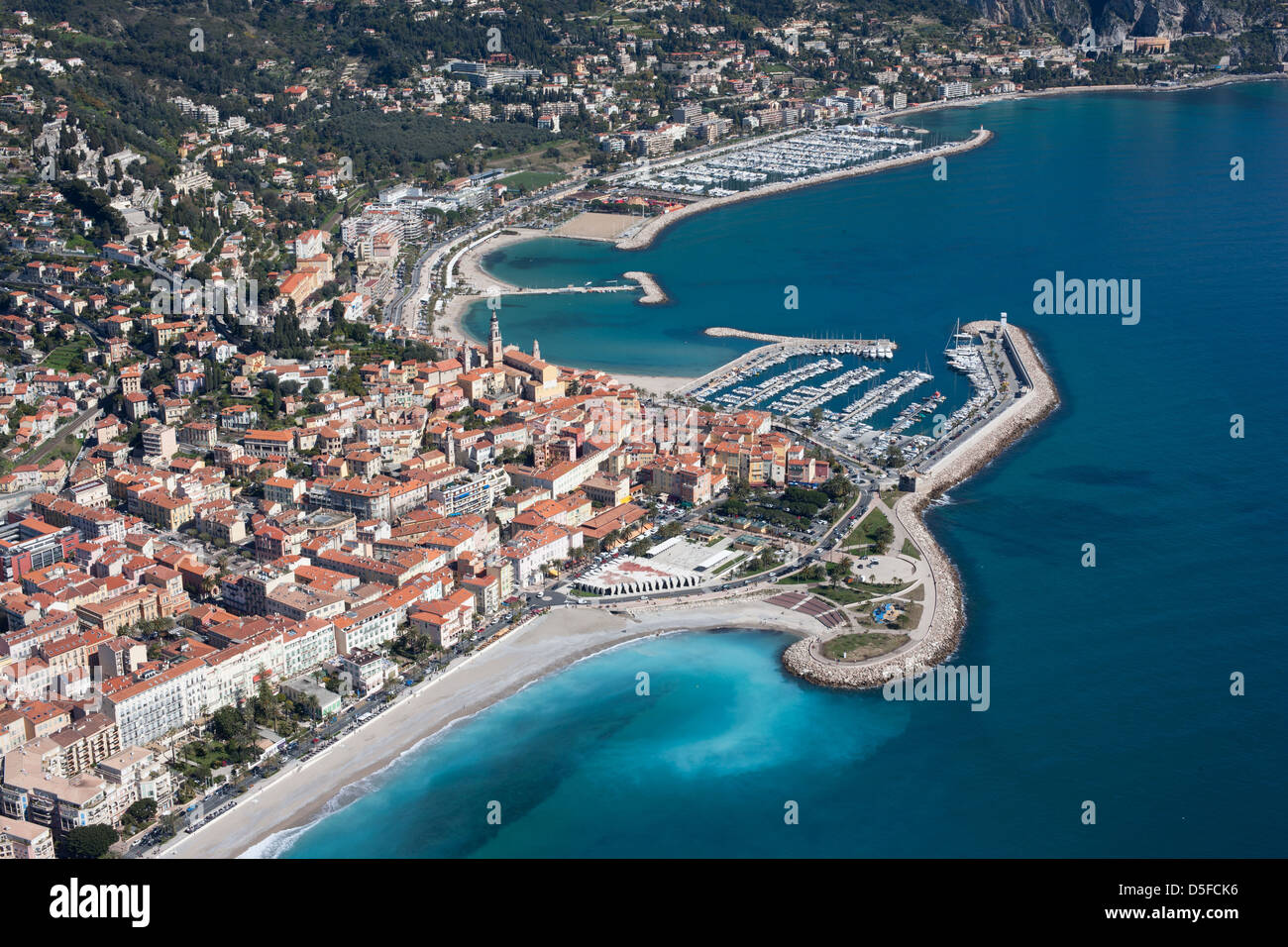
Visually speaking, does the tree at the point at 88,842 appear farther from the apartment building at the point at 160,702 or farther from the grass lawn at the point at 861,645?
the grass lawn at the point at 861,645

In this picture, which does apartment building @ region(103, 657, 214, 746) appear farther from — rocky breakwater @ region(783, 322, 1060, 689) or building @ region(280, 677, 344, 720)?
rocky breakwater @ region(783, 322, 1060, 689)

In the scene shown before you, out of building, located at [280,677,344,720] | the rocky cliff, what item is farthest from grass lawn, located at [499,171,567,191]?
the rocky cliff

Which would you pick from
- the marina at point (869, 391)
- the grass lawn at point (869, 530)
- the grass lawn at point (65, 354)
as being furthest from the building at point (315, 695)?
the grass lawn at point (65, 354)

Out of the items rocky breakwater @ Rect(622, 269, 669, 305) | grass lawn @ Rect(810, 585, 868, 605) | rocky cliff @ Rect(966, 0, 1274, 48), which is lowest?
grass lawn @ Rect(810, 585, 868, 605)

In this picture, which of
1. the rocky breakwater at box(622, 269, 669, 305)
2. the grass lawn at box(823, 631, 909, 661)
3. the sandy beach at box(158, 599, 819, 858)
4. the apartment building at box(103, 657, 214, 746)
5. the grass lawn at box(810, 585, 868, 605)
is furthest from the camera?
the rocky breakwater at box(622, 269, 669, 305)

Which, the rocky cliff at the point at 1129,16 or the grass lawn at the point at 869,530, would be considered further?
the rocky cliff at the point at 1129,16

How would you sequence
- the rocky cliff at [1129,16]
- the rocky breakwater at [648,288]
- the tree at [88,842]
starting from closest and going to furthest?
the tree at [88,842], the rocky breakwater at [648,288], the rocky cliff at [1129,16]
